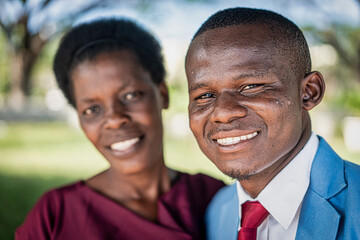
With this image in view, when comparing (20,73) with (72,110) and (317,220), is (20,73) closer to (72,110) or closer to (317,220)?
(72,110)

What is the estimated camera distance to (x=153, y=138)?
2.35m

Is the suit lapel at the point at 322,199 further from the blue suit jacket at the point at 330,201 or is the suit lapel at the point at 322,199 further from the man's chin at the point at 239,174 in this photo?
the man's chin at the point at 239,174

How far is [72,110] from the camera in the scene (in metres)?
8.49

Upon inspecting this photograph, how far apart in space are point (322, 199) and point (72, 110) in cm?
754

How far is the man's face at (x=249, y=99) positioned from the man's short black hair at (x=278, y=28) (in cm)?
3

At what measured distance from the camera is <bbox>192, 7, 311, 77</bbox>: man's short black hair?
5.32ft

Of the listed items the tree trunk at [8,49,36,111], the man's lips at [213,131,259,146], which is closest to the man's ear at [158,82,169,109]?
the man's lips at [213,131,259,146]

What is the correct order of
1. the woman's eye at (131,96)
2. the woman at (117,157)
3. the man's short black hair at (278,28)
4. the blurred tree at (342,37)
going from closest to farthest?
1. the man's short black hair at (278,28)
2. the woman at (117,157)
3. the woman's eye at (131,96)
4. the blurred tree at (342,37)

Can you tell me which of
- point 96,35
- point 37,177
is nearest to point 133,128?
point 96,35

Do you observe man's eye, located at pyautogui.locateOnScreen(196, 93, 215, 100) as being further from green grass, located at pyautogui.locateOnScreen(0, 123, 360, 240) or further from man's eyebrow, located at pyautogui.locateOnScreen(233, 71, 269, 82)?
green grass, located at pyautogui.locateOnScreen(0, 123, 360, 240)

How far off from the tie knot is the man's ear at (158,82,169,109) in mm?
1100

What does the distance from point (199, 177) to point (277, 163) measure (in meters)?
1.05

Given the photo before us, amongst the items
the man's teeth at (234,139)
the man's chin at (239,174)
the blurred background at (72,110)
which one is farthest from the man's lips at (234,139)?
the blurred background at (72,110)

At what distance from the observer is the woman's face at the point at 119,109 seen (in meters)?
2.24
